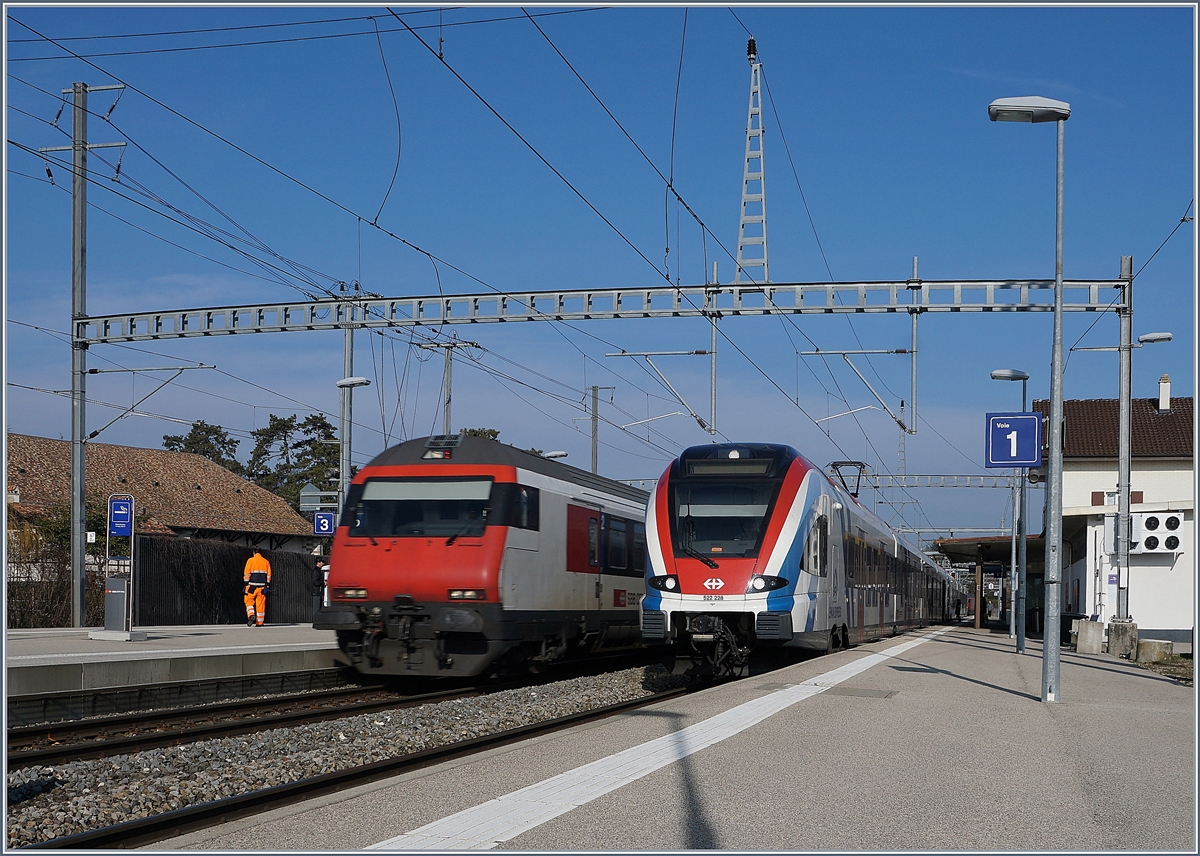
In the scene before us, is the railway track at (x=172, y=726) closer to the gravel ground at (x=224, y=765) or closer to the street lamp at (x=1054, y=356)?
the gravel ground at (x=224, y=765)

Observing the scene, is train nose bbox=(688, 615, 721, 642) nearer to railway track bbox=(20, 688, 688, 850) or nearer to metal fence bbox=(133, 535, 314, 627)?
railway track bbox=(20, 688, 688, 850)

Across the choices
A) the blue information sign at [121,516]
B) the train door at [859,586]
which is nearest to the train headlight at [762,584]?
the train door at [859,586]

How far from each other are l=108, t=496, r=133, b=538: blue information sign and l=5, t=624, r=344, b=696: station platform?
1.90 metres

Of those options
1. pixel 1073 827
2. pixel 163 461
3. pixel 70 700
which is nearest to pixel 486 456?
pixel 70 700

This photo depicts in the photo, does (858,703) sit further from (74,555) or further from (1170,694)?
(74,555)

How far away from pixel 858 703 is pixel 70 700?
8836 millimetres

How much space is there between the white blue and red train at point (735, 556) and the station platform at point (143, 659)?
15.7 ft

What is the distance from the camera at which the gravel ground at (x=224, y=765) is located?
26.8 feet

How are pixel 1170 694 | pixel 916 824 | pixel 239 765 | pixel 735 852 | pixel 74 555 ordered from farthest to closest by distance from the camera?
pixel 74 555 → pixel 1170 694 → pixel 239 765 → pixel 916 824 → pixel 735 852

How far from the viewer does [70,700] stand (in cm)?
1402

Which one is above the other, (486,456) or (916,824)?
(486,456)

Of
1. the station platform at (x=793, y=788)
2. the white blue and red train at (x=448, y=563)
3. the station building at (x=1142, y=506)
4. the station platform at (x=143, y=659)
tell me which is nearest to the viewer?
the station platform at (x=793, y=788)

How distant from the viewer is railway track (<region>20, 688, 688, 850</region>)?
6.81 m

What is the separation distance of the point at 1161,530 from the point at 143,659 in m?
24.2
